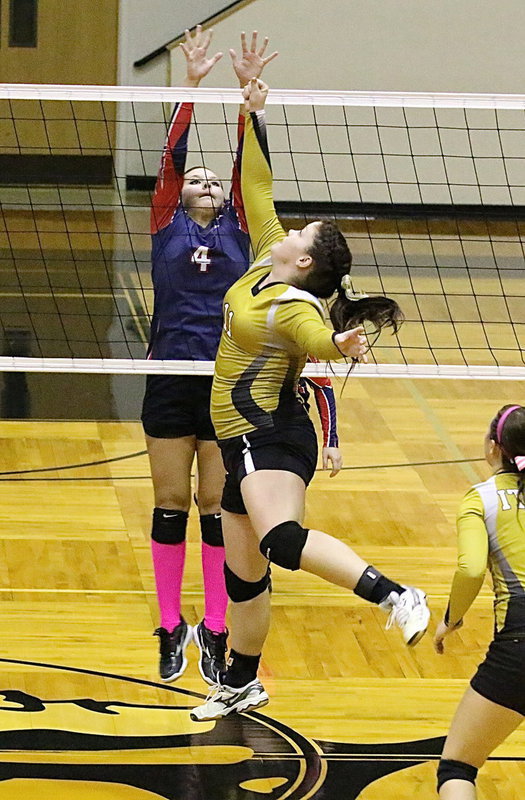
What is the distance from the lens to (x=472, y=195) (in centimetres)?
1319

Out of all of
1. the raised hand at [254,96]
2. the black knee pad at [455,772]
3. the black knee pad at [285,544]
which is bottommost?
the black knee pad at [455,772]

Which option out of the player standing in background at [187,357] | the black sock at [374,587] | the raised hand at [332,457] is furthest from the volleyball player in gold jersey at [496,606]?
the player standing in background at [187,357]

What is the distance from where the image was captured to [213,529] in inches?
176

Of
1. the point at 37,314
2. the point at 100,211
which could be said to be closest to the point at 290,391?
the point at 37,314

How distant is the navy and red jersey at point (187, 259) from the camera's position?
434cm

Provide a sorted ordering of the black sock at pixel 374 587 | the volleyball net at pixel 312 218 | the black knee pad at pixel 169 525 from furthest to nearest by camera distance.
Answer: the volleyball net at pixel 312 218, the black knee pad at pixel 169 525, the black sock at pixel 374 587

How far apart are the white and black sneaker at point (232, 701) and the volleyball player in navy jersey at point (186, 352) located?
0.88 feet

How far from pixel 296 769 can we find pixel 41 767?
753 millimetres

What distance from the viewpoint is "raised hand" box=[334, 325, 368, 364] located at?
3.24 metres

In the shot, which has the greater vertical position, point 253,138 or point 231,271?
point 253,138

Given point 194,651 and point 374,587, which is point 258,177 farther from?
point 194,651

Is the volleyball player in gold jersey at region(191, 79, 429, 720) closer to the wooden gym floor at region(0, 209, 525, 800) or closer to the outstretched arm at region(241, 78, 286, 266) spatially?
the outstretched arm at region(241, 78, 286, 266)

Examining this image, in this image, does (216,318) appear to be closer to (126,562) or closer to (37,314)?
(126,562)

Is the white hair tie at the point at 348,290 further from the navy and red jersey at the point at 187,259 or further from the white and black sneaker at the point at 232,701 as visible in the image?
the white and black sneaker at the point at 232,701
